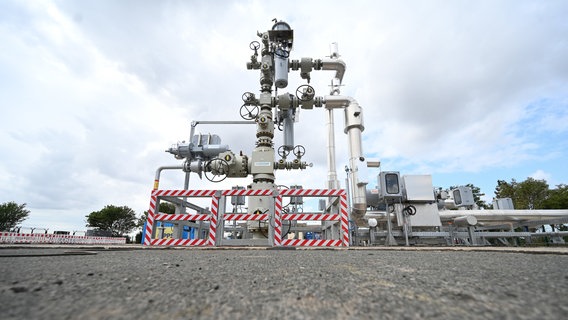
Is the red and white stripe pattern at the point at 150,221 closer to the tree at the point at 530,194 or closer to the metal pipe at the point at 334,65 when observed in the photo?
the metal pipe at the point at 334,65

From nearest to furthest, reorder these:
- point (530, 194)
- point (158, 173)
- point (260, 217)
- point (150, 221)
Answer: point (260, 217)
point (150, 221)
point (158, 173)
point (530, 194)

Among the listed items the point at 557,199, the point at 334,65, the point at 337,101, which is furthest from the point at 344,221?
the point at 557,199

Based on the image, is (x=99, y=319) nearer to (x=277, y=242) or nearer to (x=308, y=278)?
(x=308, y=278)

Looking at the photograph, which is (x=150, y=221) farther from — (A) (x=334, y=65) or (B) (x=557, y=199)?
(B) (x=557, y=199)

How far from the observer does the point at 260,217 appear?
5.45m

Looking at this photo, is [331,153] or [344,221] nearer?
[344,221]

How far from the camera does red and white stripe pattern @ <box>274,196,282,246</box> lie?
5.39 meters

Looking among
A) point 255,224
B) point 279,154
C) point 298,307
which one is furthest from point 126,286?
point 279,154

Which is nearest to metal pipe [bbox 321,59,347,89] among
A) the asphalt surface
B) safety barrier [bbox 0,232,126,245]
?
the asphalt surface

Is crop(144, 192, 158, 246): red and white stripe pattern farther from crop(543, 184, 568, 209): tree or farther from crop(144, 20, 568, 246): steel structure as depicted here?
crop(543, 184, 568, 209): tree

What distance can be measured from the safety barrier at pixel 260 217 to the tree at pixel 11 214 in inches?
1531

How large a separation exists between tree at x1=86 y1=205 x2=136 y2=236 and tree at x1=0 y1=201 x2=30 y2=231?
24.3 feet

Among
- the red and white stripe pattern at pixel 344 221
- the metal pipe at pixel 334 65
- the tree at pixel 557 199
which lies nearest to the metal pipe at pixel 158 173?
the metal pipe at pixel 334 65

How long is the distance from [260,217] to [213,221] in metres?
1.02
